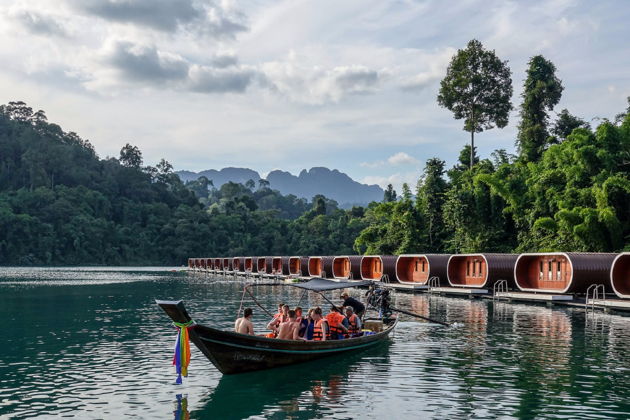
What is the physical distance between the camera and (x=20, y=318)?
3231cm

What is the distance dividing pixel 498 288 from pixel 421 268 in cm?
955

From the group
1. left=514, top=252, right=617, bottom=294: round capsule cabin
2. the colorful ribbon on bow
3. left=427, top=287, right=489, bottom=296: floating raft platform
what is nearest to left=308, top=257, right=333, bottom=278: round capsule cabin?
left=427, top=287, right=489, bottom=296: floating raft platform

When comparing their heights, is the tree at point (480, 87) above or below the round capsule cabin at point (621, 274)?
above

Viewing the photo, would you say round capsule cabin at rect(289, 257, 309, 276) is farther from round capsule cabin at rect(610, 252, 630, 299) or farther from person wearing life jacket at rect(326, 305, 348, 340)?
person wearing life jacket at rect(326, 305, 348, 340)

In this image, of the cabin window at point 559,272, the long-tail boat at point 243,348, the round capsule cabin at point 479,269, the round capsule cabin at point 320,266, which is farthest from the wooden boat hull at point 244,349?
the round capsule cabin at point 320,266

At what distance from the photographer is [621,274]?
33625 millimetres

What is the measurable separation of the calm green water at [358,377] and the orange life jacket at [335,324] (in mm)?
1044

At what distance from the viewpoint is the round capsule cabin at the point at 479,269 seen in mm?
42969

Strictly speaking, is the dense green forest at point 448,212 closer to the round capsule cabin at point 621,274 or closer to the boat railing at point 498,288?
the boat railing at point 498,288

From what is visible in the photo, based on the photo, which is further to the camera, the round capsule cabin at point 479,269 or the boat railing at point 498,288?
the round capsule cabin at point 479,269

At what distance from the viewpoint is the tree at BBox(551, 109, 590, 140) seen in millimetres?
75750

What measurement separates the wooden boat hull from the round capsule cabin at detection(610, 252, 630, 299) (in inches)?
816

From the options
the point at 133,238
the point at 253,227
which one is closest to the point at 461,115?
the point at 253,227

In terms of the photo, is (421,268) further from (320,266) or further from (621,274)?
(621,274)
